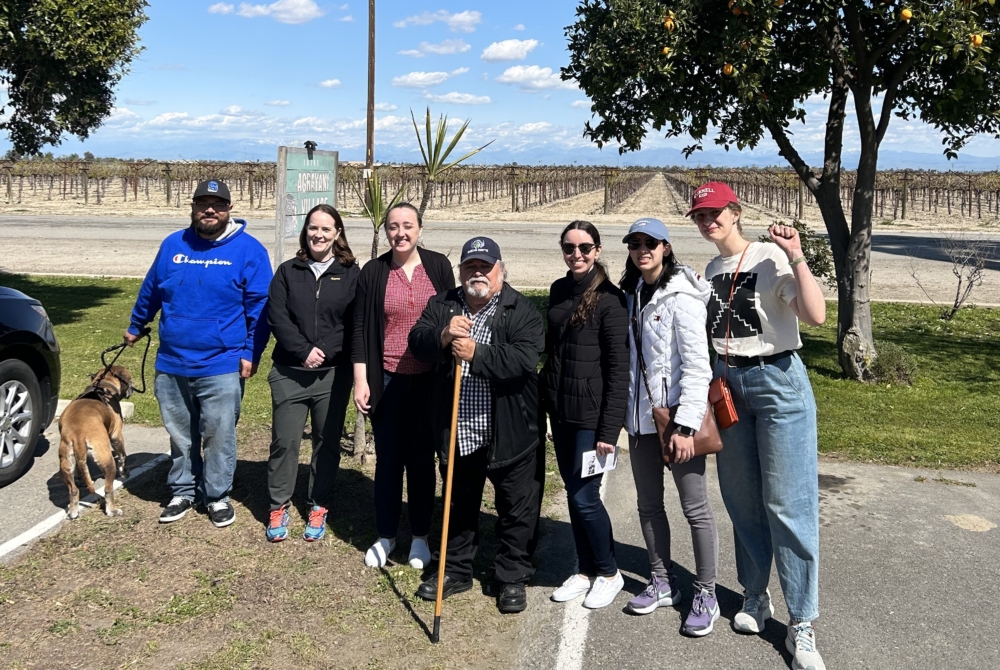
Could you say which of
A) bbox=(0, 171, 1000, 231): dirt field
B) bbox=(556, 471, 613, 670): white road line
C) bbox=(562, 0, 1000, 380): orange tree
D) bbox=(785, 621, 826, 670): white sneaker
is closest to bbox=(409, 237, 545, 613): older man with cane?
bbox=(556, 471, 613, 670): white road line

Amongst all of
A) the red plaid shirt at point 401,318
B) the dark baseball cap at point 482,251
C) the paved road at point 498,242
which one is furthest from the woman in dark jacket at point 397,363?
the paved road at point 498,242

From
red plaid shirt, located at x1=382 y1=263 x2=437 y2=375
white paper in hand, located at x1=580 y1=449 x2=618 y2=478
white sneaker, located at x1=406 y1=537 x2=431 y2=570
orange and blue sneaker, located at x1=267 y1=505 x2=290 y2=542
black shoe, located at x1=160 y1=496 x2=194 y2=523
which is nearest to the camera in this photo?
white paper in hand, located at x1=580 y1=449 x2=618 y2=478

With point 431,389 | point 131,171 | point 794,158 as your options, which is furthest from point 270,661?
point 131,171

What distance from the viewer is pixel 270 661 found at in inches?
143

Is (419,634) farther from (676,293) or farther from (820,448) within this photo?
(820,448)

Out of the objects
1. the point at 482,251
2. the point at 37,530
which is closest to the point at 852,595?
the point at 482,251

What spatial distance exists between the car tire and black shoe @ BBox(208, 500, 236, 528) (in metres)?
1.58

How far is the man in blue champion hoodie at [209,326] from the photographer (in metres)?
4.76

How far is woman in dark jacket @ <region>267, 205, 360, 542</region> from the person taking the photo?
4684mm

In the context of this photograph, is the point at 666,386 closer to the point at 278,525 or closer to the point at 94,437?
the point at 278,525

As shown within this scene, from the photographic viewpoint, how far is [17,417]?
575cm

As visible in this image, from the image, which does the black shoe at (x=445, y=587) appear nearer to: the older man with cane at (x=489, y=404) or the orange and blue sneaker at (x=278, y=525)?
the older man with cane at (x=489, y=404)

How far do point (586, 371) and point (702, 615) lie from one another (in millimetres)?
1185

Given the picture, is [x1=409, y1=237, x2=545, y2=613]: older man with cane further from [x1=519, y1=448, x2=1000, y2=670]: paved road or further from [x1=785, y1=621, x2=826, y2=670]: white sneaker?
[x1=785, y1=621, x2=826, y2=670]: white sneaker
